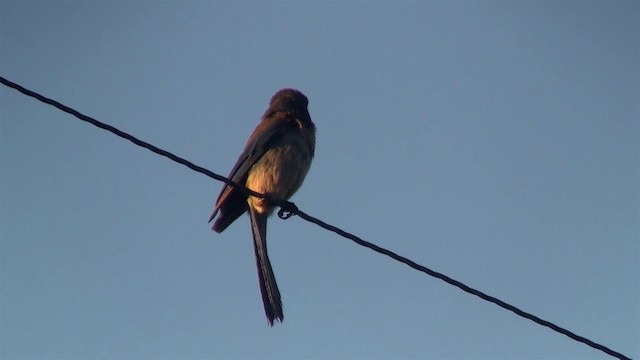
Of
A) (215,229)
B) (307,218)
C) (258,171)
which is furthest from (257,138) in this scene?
(307,218)

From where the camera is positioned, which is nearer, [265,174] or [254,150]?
[265,174]

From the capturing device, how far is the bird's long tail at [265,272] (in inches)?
236

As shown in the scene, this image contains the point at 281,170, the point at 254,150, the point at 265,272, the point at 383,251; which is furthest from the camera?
the point at 254,150

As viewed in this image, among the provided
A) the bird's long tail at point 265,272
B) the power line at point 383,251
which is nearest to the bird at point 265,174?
the bird's long tail at point 265,272

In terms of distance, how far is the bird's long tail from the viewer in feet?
19.7

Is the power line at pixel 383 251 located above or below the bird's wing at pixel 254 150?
below

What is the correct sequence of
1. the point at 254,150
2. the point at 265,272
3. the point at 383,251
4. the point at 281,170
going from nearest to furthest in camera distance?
the point at 383,251, the point at 265,272, the point at 281,170, the point at 254,150

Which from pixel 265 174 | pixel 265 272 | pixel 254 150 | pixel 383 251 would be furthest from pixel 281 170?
pixel 383 251

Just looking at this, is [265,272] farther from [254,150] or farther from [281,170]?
[254,150]

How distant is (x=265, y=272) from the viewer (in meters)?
6.30

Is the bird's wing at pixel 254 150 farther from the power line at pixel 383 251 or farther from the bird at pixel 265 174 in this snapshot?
the power line at pixel 383 251

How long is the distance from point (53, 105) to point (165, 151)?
0.57 meters

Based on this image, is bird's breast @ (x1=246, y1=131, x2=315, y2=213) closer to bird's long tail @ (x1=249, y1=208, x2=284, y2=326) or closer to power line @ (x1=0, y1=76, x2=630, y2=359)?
bird's long tail @ (x1=249, y1=208, x2=284, y2=326)

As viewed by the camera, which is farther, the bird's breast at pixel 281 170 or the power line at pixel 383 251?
the bird's breast at pixel 281 170
